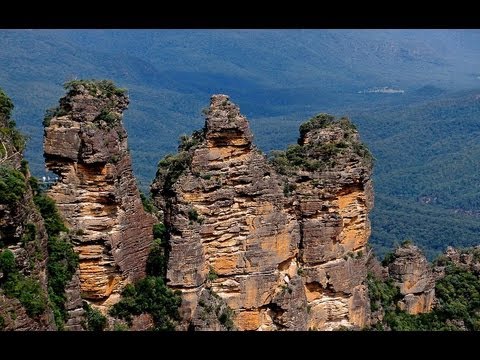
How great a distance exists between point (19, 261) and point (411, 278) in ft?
61.1

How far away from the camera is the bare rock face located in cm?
2856

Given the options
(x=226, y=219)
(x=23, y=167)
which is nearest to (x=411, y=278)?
(x=226, y=219)

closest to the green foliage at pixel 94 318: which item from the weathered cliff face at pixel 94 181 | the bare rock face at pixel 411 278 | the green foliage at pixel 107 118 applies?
the weathered cliff face at pixel 94 181

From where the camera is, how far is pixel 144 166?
98000mm

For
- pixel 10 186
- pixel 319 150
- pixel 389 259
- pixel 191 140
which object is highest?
pixel 191 140

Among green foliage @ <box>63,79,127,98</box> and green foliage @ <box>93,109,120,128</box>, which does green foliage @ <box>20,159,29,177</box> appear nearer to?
green foliage @ <box>93,109,120,128</box>

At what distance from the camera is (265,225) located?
2180cm

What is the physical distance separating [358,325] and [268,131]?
381 feet

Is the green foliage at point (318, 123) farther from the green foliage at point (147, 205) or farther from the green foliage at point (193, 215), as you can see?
the green foliage at point (193, 215)

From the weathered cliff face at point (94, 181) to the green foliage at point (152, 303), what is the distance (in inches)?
14.6

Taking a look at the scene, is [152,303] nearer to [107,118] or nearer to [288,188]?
[107,118]

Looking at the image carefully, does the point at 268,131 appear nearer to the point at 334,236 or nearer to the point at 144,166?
the point at 144,166

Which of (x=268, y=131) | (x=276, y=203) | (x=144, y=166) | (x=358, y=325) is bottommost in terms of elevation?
(x=358, y=325)
